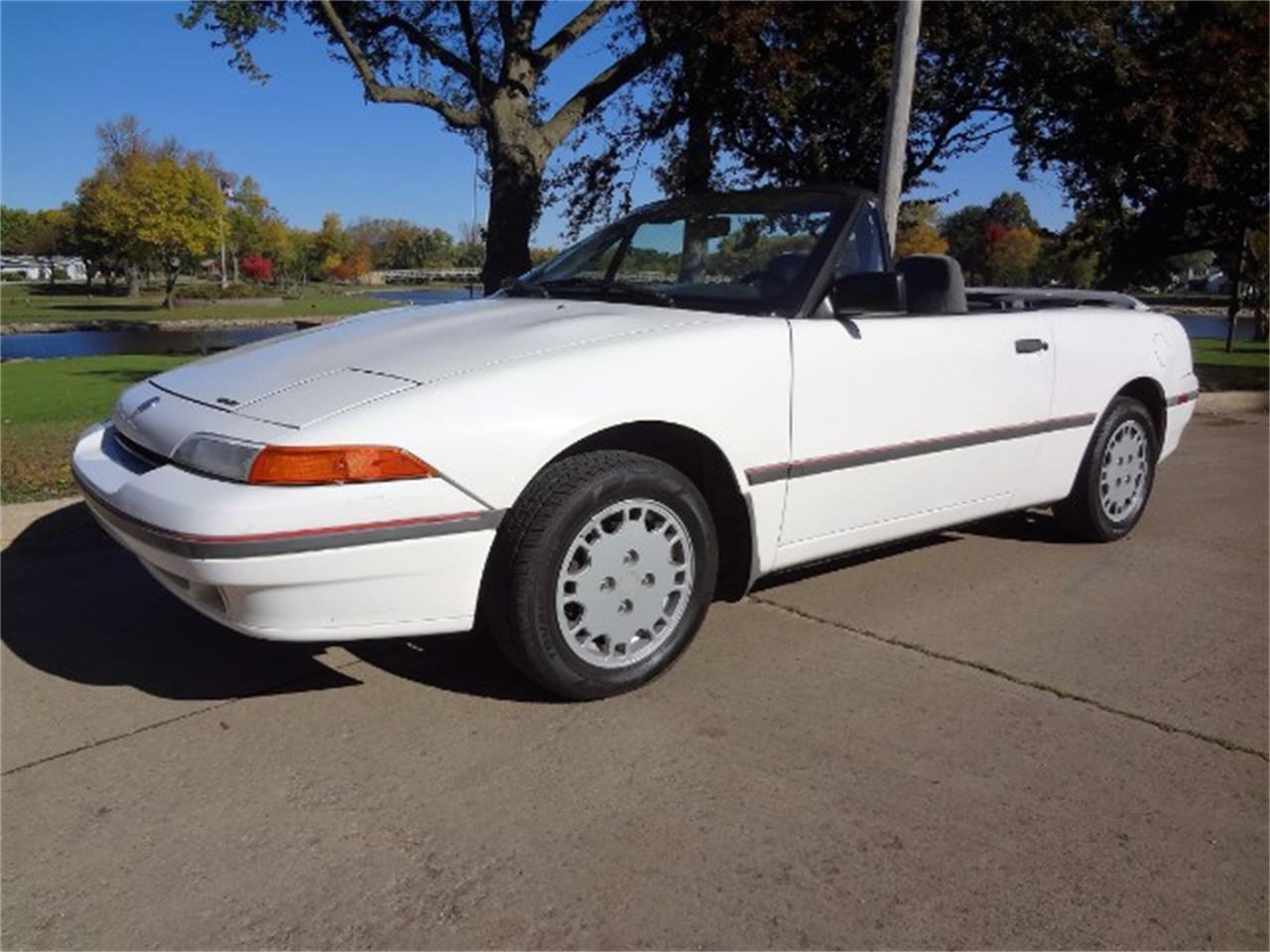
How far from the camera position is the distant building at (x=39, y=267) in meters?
90.7

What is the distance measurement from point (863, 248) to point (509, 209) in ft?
25.4

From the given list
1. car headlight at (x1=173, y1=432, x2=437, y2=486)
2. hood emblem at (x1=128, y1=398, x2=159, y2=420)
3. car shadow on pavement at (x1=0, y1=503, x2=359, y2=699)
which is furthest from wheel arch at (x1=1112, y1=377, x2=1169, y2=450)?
hood emblem at (x1=128, y1=398, x2=159, y2=420)

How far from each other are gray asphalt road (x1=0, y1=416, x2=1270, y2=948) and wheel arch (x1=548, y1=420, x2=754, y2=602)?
0.29 m

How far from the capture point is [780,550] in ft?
10.9

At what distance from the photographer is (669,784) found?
8.13 ft

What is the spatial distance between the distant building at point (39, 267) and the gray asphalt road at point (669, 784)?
95.1 m

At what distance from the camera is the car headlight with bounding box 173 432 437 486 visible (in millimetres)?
2459

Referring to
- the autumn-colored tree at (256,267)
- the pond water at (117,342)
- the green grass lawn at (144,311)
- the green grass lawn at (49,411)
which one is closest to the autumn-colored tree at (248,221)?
the autumn-colored tree at (256,267)

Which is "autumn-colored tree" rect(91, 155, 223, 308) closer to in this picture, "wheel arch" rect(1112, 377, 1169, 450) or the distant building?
the distant building

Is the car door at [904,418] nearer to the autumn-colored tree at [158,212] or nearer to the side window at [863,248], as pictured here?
the side window at [863,248]

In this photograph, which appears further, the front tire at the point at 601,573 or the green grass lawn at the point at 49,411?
the green grass lawn at the point at 49,411

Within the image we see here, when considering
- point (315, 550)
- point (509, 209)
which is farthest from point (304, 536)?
point (509, 209)

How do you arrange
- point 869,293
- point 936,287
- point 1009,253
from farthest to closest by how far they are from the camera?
point 1009,253
point 936,287
point 869,293

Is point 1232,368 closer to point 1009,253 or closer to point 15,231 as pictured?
point 1009,253
